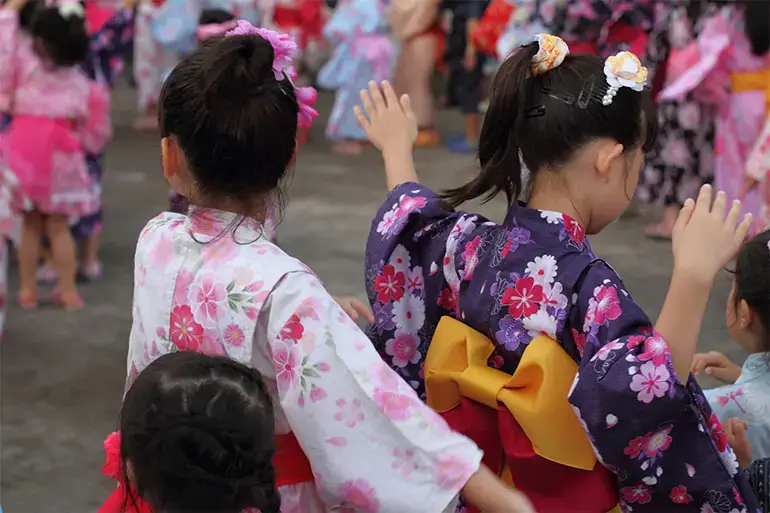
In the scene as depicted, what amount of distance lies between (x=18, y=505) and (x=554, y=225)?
1820 mm

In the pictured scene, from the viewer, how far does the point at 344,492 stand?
149cm

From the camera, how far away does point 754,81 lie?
15.6 ft

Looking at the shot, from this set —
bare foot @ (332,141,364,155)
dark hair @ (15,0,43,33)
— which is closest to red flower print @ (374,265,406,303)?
dark hair @ (15,0,43,33)

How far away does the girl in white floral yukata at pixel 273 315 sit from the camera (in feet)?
4.83

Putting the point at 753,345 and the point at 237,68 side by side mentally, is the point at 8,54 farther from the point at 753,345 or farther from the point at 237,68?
the point at 753,345

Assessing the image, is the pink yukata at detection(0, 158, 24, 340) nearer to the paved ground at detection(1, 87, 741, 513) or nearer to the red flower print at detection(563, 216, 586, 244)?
the paved ground at detection(1, 87, 741, 513)

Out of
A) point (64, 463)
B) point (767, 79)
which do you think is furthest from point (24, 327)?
point (767, 79)

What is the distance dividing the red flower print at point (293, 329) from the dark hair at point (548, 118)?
0.46 meters

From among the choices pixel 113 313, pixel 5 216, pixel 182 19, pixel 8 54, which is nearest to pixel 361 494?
pixel 5 216

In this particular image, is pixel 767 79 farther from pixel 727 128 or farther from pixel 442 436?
pixel 442 436

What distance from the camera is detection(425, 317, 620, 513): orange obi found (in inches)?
63.9

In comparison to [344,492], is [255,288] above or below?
above

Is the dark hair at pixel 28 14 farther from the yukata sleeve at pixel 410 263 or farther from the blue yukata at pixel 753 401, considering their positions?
the blue yukata at pixel 753 401

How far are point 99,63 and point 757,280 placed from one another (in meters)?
3.47
